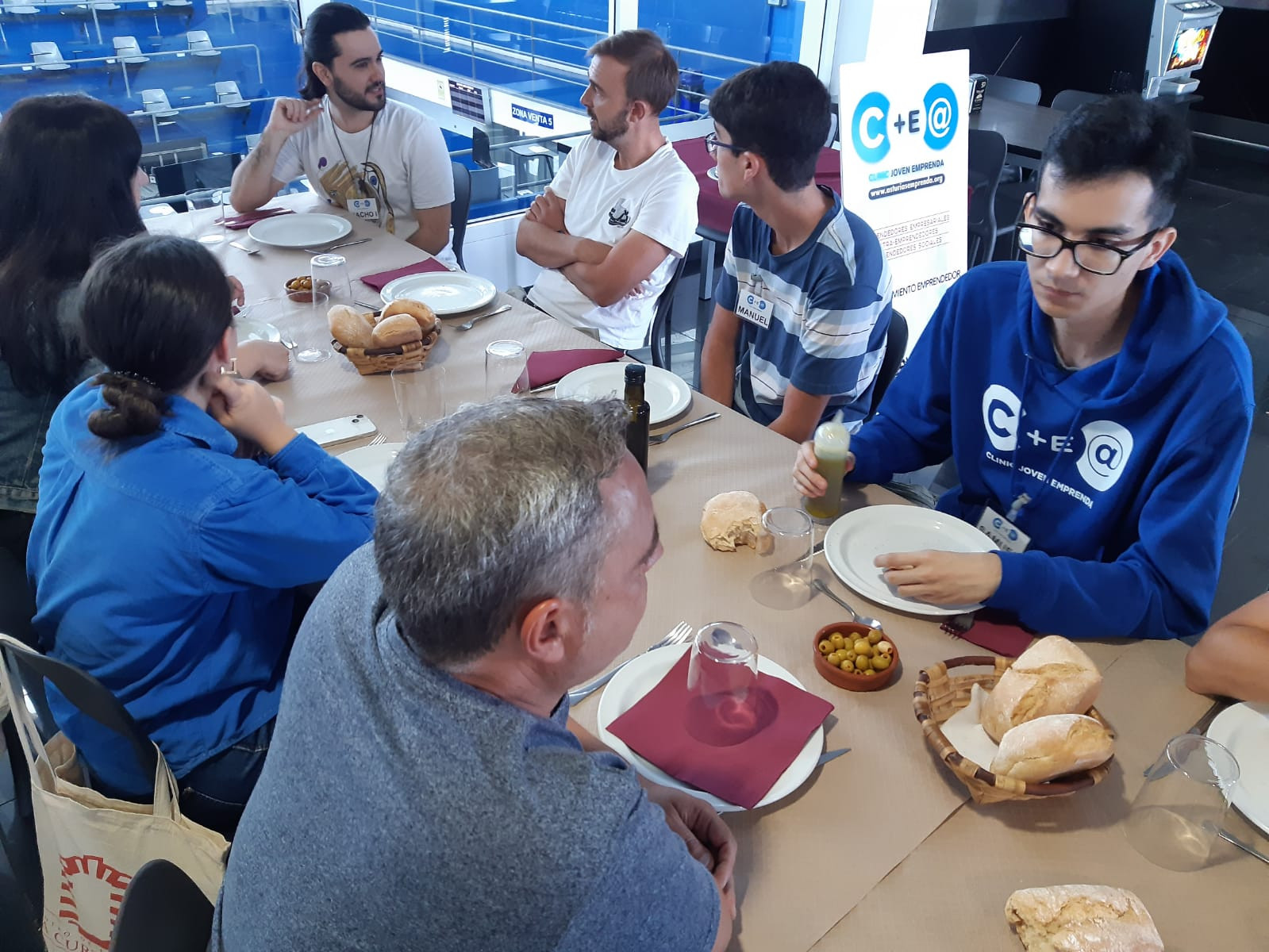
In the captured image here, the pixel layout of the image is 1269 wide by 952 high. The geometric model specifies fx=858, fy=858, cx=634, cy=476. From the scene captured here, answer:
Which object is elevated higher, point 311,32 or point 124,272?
point 311,32

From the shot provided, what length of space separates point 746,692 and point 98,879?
0.99 m

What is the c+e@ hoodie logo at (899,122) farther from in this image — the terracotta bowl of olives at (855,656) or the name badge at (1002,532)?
the terracotta bowl of olives at (855,656)

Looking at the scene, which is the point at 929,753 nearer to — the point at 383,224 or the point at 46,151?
the point at 46,151

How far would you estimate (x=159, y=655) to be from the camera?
1357 millimetres

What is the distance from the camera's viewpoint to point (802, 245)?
221 centimetres

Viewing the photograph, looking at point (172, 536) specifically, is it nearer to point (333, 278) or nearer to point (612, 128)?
point (333, 278)

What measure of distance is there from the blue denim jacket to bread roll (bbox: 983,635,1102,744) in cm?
102

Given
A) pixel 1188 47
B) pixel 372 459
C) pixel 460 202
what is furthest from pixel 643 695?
pixel 1188 47

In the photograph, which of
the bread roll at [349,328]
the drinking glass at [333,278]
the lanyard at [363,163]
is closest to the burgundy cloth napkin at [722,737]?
the bread roll at [349,328]

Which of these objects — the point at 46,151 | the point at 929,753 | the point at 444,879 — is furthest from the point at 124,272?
the point at 929,753

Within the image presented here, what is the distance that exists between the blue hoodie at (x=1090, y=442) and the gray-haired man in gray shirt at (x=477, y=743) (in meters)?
0.83

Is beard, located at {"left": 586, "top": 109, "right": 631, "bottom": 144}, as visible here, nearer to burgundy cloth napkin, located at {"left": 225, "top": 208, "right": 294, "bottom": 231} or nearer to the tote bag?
burgundy cloth napkin, located at {"left": 225, "top": 208, "right": 294, "bottom": 231}

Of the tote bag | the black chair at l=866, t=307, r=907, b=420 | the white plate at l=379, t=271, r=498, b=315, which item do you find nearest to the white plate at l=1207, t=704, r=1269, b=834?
the black chair at l=866, t=307, r=907, b=420

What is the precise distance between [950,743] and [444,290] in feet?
6.68
